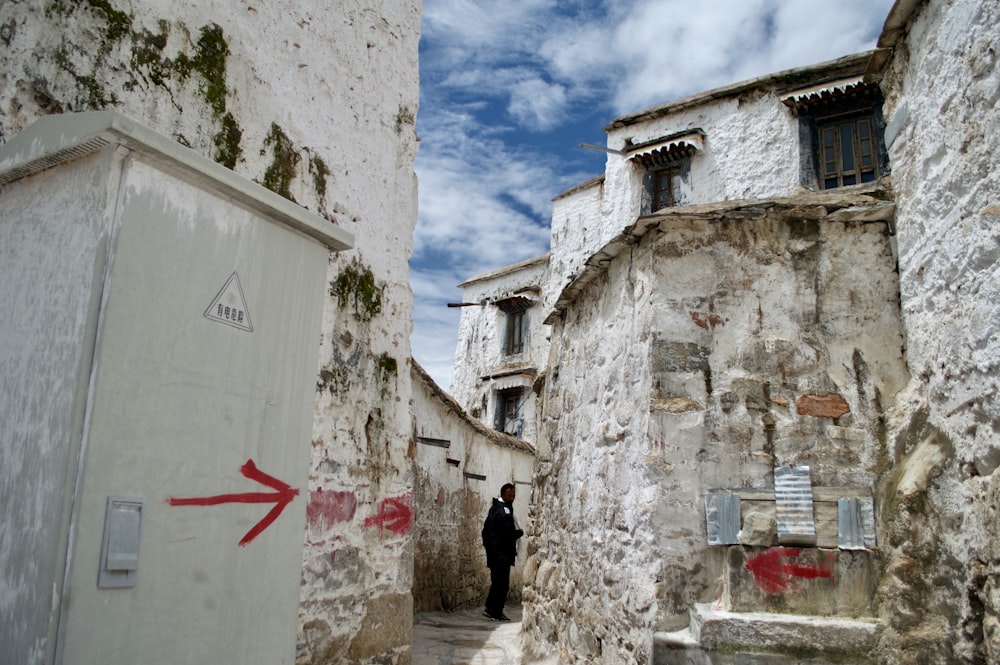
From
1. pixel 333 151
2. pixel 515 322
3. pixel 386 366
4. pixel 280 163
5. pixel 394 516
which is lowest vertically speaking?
pixel 394 516

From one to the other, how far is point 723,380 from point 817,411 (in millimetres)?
523

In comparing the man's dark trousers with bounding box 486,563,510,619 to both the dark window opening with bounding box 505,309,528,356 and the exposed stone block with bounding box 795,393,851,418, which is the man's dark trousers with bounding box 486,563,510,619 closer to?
the exposed stone block with bounding box 795,393,851,418

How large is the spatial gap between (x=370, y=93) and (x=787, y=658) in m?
3.59

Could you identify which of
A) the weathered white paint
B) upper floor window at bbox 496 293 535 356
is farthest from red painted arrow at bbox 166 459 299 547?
upper floor window at bbox 496 293 535 356

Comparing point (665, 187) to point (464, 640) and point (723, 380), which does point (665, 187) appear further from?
point (723, 380)

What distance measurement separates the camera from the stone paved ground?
Answer: 19.1ft

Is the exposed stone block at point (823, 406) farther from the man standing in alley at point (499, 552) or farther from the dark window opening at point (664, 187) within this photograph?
the dark window opening at point (664, 187)

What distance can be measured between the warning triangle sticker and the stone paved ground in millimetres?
3936

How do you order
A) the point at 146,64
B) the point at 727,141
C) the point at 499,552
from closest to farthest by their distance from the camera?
the point at 146,64, the point at 499,552, the point at 727,141

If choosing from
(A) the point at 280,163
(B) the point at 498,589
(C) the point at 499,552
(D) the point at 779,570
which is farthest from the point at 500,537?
(A) the point at 280,163

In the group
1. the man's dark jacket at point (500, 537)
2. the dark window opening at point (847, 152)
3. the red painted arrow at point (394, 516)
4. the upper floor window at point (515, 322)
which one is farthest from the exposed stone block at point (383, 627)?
the upper floor window at point (515, 322)

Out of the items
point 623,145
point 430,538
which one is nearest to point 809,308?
point 430,538

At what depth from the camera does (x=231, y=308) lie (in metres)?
2.26

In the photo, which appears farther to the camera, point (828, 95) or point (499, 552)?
point (828, 95)
